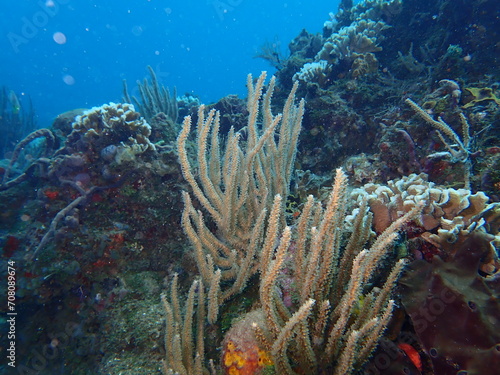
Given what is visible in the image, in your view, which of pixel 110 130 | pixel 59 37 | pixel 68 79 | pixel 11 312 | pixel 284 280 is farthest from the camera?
pixel 59 37

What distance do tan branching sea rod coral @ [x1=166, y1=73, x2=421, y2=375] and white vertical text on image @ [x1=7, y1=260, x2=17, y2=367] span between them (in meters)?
2.56

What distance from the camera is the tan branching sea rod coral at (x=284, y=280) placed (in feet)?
4.90

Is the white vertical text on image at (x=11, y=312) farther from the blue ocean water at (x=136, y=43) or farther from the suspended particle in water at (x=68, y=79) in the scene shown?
the suspended particle in water at (x=68, y=79)

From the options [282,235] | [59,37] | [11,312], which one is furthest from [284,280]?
[59,37]

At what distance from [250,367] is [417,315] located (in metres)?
1.27

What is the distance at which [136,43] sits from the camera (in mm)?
108562

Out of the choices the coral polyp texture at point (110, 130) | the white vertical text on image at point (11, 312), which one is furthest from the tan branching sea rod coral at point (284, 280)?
the white vertical text on image at point (11, 312)

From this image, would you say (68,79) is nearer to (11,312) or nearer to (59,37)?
(59,37)

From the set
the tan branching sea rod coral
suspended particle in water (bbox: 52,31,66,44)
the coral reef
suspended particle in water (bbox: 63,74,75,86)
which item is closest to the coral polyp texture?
the coral reef

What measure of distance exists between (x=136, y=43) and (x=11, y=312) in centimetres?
13014

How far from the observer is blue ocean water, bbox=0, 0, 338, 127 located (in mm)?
83750

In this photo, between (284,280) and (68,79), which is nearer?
(284,280)

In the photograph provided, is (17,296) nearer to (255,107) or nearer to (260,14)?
(255,107)

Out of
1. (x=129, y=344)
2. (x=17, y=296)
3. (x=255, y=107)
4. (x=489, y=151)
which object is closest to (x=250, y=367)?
(x=129, y=344)
